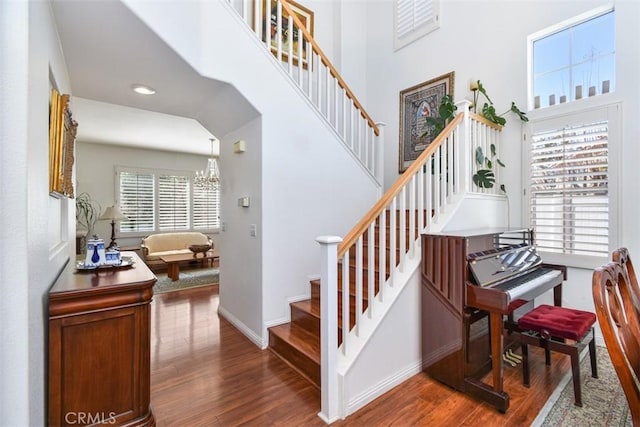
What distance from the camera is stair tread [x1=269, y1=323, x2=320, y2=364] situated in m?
2.43

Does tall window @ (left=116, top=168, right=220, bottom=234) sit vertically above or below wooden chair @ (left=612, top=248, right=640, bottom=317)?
above

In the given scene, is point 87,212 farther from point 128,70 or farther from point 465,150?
point 465,150

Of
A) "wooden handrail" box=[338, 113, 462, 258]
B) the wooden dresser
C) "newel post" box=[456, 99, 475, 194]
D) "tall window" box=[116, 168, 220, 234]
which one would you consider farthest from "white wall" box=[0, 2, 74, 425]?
"tall window" box=[116, 168, 220, 234]

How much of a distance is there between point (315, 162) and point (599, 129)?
2.71 m

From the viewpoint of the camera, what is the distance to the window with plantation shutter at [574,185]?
2742mm

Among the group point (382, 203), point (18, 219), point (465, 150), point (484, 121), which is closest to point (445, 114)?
point (484, 121)

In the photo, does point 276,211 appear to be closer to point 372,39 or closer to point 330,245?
point 330,245

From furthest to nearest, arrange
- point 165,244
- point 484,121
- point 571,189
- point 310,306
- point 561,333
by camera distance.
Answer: point 165,244 → point 484,121 → point 310,306 → point 571,189 → point 561,333

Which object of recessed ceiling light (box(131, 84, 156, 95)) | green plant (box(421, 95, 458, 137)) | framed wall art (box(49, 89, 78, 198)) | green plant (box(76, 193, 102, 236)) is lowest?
green plant (box(76, 193, 102, 236))

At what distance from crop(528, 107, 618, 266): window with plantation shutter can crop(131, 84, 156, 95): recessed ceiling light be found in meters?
3.93

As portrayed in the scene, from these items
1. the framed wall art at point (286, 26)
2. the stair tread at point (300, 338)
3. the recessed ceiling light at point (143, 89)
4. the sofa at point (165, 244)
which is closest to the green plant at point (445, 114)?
the framed wall art at point (286, 26)

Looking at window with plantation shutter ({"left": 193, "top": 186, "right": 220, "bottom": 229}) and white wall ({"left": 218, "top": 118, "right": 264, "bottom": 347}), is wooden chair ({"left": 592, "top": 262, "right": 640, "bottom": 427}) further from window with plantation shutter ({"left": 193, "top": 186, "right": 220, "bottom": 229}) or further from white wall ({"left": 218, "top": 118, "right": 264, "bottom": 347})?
window with plantation shutter ({"left": 193, "top": 186, "right": 220, "bottom": 229})

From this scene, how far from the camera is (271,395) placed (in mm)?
2180

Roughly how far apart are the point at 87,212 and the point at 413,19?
720 cm
